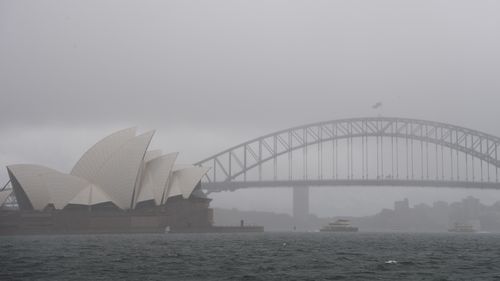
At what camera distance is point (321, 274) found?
42.4m

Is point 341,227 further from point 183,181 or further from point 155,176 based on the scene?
point 155,176

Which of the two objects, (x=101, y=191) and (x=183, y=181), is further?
(x=183, y=181)

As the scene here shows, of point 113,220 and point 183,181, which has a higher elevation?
point 183,181

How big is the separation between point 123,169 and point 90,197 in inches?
348

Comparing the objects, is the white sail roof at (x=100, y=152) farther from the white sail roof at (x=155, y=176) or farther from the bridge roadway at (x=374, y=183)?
the bridge roadway at (x=374, y=183)

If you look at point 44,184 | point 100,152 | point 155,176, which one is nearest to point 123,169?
point 100,152

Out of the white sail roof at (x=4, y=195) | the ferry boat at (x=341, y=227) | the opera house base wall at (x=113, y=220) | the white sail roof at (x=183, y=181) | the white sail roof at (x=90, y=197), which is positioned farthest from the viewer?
the ferry boat at (x=341, y=227)

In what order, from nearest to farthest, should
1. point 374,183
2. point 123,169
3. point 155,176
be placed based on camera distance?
point 123,169, point 155,176, point 374,183

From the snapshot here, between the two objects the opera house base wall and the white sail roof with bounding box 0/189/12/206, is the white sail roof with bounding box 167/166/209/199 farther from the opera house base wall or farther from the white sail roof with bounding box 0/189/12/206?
the white sail roof with bounding box 0/189/12/206

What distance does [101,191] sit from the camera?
120812mm

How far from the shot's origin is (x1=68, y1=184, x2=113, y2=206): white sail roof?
395 feet

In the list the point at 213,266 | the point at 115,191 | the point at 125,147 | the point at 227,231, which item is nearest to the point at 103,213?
the point at 115,191

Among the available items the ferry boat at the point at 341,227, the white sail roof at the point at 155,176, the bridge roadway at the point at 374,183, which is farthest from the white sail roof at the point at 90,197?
the ferry boat at the point at 341,227

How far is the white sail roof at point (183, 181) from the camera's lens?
129 metres
